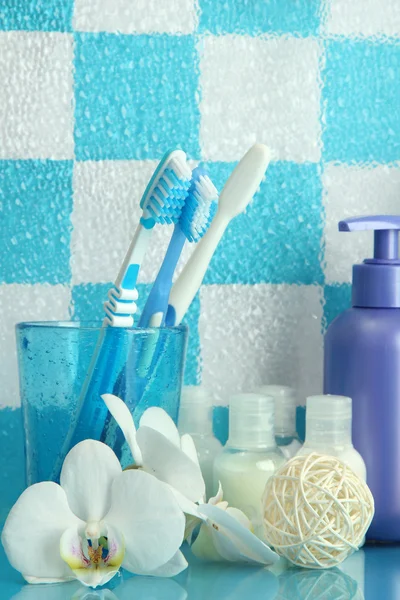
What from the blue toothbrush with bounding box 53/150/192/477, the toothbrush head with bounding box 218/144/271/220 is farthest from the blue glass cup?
the toothbrush head with bounding box 218/144/271/220

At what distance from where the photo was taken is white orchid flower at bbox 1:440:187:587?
0.55 m

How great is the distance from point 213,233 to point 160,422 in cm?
16

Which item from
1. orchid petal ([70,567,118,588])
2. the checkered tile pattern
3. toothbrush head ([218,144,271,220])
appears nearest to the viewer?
orchid petal ([70,567,118,588])

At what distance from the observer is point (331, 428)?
641 mm

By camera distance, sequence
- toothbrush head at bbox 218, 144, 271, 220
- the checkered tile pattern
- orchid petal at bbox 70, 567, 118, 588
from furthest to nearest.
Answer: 1. the checkered tile pattern
2. toothbrush head at bbox 218, 144, 271, 220
3. orchid petal at bbox 70, 567, 118, 588

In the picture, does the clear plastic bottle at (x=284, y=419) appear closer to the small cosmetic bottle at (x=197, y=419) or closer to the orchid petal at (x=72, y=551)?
the small cosmetic bottle at (x=197, y=419)

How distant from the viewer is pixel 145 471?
0.59m

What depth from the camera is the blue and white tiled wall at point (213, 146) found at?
0.77 meters

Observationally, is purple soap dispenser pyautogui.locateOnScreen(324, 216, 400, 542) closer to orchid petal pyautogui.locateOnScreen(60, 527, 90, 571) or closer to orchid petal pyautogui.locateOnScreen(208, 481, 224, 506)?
orchid petal pyautogui.locateOnScreen(208, 481, 224, 506)

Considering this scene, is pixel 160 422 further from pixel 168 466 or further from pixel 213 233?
pixel 213 233

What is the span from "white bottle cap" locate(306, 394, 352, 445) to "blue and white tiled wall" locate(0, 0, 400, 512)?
15 cm

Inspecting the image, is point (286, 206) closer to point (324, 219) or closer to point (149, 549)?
point (324, 219)

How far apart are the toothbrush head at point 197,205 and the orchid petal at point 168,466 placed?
153mm

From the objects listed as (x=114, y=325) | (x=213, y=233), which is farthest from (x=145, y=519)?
(x=213, y=233)
